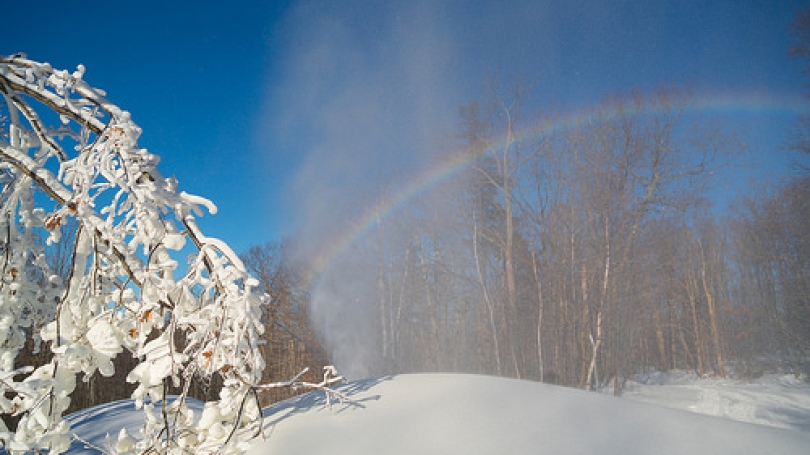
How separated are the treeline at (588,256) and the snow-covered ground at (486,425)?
7.12 metres

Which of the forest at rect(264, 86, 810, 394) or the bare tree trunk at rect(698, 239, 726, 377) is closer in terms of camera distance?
the forest at rect(264, 86, 810, 394)

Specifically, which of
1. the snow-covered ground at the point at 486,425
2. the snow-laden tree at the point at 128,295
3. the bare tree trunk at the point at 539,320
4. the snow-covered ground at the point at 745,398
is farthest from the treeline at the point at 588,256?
the snow-laden tree at the point at 128,295

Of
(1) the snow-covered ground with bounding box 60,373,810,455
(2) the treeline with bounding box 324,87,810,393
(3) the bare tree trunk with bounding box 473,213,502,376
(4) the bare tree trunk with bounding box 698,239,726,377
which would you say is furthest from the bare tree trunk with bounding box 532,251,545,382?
(4) the bare tree trunk with bounding box 698,239,726,377

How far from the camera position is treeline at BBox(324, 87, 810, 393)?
32.6 ft

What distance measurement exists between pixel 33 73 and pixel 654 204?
11.7 m

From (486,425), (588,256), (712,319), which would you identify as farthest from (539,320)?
(712,319)

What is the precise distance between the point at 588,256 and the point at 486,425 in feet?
30.6

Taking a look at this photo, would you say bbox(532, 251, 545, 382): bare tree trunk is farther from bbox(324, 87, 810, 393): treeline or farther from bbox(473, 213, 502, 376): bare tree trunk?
bbox(473, 213, 502, 376): bare tree trunk

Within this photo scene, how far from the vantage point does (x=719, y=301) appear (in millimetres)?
16766

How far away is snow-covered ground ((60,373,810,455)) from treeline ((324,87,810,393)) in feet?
23.4

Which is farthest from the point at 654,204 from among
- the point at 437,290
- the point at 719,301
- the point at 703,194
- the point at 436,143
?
the point at 719,301

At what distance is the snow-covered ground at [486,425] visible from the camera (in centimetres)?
116

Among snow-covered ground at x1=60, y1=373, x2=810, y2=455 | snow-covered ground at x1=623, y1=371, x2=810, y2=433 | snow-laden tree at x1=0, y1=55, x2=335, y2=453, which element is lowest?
snow-covered ground at x1=623, y1=371, x2=810, y2=433

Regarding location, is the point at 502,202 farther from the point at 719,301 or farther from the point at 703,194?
the point at 719,301
